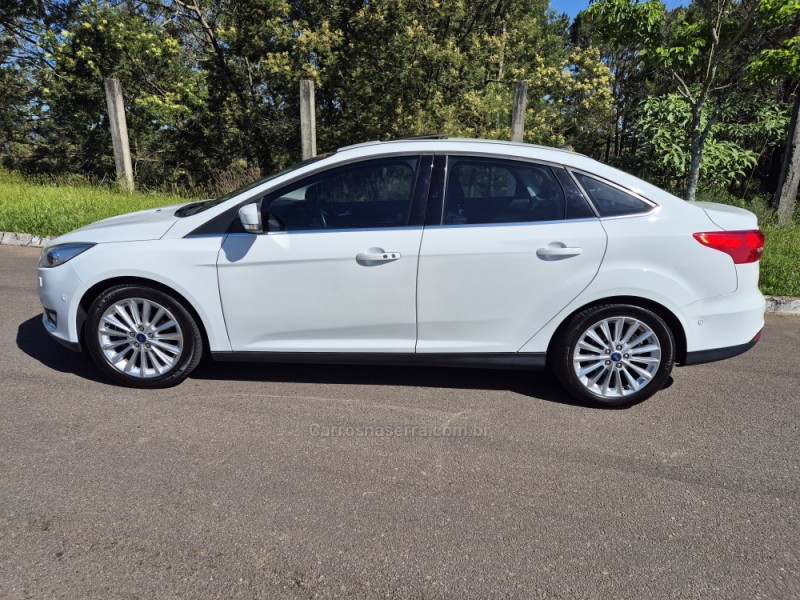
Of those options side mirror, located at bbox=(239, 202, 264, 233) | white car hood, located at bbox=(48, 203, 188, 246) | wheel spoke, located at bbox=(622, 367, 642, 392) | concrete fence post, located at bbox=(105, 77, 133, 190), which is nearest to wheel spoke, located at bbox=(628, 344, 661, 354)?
wheel spoke, located at bbox=(622, 367, 642, 392)

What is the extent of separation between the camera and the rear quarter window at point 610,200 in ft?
12.1

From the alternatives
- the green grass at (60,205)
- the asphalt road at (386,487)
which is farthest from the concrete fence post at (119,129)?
the asphalt road at (386,487)

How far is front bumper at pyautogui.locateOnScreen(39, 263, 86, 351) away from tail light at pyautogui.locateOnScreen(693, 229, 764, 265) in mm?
3950

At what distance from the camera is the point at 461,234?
3.65m

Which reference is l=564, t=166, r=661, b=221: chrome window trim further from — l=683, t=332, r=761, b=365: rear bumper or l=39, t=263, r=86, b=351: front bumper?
l=39, t=263, r=86, b=351: front bumper

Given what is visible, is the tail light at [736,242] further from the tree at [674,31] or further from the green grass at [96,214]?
the tree at [674,31]

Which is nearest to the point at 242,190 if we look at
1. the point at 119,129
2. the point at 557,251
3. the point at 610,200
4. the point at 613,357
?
the point at 557,251

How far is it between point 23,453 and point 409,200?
102 inches

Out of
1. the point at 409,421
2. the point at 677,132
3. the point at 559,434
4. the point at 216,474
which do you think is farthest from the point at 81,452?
the point at 677,132

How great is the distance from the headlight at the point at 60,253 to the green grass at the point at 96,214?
4.72 m

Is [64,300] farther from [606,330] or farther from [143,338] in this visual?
[606,330]

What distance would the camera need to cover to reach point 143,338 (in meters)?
3.86

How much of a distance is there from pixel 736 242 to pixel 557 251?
112 cm

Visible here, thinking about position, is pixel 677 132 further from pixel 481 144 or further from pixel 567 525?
pixel 567 525
